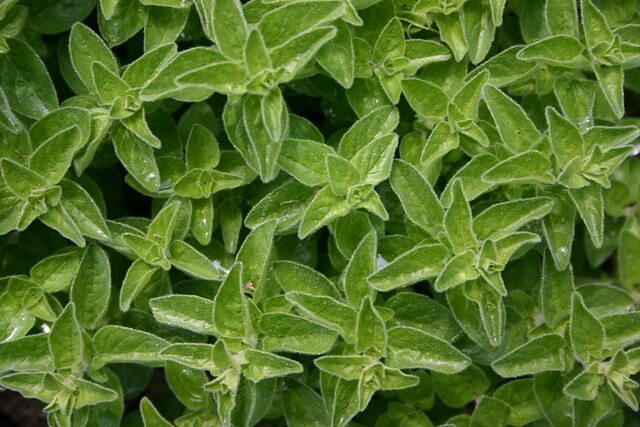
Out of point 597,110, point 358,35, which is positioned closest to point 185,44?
point 358,35

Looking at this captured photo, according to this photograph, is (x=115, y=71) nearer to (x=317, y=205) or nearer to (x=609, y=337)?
(x=317, y=205)

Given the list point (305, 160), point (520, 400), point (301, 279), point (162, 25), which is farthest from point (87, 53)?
point (520, 400)

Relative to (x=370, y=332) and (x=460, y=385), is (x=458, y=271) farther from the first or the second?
(x=460, y=385)

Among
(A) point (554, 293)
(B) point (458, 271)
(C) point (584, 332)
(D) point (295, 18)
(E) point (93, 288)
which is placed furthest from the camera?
(A) point (554, 293)

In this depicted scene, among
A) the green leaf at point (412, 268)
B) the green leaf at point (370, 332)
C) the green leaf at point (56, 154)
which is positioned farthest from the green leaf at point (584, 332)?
the green leaf at point (56, 154)

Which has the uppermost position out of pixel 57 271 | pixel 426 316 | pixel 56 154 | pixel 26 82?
pixel 26 82

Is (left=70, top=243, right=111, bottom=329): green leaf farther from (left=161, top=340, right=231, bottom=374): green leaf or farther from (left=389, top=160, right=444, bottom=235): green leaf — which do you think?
(left=389, top=160, right=444, bottom=235): green leaf

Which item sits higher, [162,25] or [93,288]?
[162,25]
